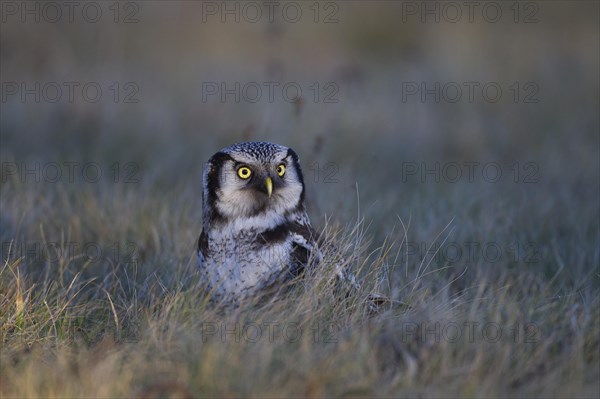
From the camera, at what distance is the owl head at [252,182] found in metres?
4.21

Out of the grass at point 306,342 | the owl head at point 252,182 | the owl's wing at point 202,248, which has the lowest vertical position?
the grass at point 306,342

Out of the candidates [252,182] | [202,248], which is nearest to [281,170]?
[252,182]

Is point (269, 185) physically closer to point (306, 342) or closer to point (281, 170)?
point (281, 170)

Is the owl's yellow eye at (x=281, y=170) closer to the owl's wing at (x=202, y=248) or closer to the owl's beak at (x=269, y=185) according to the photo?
the owl's beak at (x=269, y=185)

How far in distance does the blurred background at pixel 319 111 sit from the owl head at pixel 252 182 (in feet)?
2.70

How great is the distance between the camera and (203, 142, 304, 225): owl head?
4207mm

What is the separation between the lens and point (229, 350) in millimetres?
3400

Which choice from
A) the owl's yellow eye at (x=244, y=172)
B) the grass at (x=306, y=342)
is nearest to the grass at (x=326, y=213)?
the grass at (x=306, y=342)

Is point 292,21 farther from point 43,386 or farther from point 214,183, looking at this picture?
point 43,386

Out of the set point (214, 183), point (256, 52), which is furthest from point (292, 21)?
point (214, 183)

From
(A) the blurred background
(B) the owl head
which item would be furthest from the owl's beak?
(A) the blurred background

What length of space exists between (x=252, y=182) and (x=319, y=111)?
4.00 metres

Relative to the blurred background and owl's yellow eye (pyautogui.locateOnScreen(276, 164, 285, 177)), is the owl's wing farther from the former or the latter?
the blurred background

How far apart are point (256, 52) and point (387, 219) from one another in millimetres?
5811
